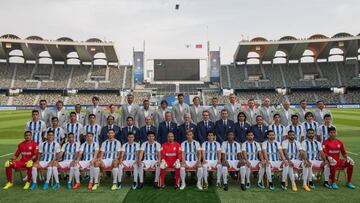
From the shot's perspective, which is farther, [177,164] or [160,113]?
[160,113]

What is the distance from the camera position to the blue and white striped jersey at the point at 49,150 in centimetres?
764

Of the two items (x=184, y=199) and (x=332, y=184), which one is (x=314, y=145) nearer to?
(x=332, y=184)

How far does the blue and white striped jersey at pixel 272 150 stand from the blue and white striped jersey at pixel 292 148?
19 centimetres

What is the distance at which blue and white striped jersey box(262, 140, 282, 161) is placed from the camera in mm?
7484

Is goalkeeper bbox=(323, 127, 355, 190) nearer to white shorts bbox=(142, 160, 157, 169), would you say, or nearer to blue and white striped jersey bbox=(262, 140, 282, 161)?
blue and white striped jersey bbox=(262, 140, 282, 161)

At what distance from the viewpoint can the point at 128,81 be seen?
175ft

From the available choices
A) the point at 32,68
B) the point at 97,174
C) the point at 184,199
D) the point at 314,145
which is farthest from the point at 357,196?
the point at 32,68

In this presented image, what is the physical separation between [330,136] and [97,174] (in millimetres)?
5751

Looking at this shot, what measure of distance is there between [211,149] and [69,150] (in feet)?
11.8

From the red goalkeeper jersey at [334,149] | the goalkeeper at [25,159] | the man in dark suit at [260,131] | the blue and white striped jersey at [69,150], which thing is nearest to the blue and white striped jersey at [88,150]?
the blue and white striped jersey at [69,150]

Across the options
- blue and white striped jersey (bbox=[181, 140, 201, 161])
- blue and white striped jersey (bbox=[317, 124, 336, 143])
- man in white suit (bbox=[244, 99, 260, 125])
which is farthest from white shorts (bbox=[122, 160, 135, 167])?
blue and white striped jersey (bbox=[317, 124, 336, 143])

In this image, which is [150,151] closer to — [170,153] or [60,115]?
[170,153]

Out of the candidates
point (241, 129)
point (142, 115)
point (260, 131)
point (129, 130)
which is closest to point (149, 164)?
point (129, 130)

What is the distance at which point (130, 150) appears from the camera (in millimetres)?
7633
